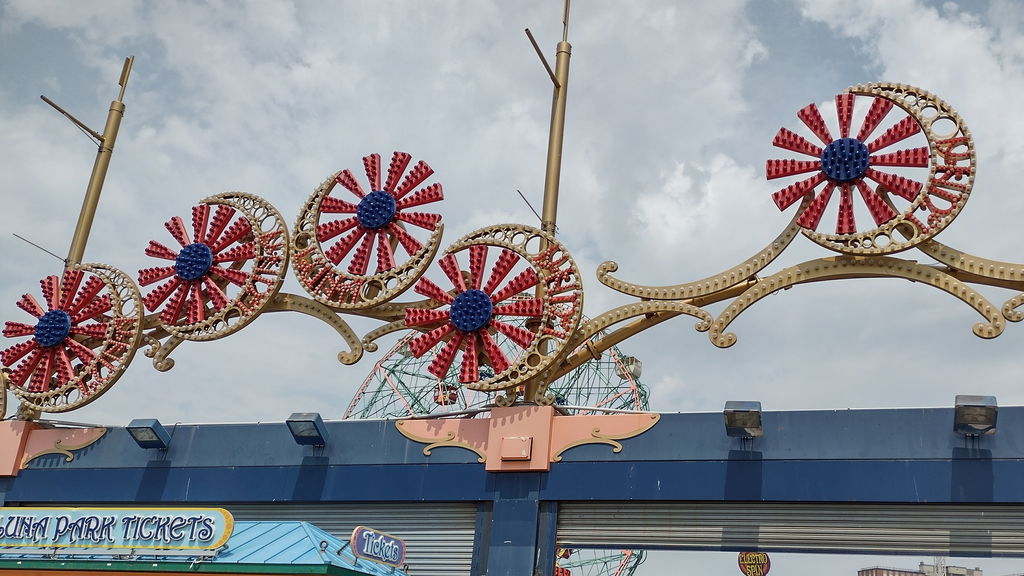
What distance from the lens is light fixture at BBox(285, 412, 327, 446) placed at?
65.7 ft

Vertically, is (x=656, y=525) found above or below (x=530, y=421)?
below

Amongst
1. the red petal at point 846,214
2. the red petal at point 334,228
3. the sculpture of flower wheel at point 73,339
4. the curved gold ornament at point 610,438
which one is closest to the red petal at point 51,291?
the sculpture of flower wheel at point 73,339

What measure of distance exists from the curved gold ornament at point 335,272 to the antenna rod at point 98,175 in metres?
6.42

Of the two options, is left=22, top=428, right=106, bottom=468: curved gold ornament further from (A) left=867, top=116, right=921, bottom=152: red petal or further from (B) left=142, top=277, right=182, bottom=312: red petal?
(A) left=867, top=116, right=921, bottom=152: red petal

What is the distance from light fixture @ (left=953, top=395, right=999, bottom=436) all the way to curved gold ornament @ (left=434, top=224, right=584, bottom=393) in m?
6.54

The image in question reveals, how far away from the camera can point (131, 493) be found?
2145 cm

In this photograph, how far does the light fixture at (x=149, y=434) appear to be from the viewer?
69.7 ft

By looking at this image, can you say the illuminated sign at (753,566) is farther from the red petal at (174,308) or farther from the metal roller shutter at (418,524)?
the red petal at (174,308)

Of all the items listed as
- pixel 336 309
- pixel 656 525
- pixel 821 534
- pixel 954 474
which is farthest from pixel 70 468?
pixel 954 474

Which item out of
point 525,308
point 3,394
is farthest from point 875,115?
point 3,394

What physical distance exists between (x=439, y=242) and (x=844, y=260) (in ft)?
25.8

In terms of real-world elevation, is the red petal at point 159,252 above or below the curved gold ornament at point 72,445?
above

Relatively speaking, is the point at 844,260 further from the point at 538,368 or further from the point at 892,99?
the point at 538,368

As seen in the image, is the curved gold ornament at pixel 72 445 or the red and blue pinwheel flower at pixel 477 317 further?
the curved gold ornament at pixel 72 445
